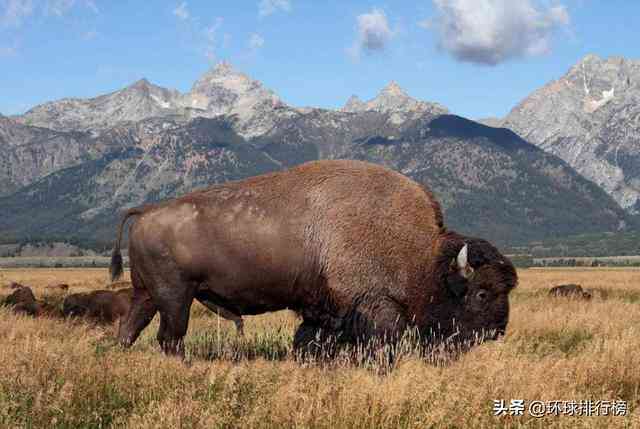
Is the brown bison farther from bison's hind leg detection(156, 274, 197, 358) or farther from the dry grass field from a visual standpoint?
the dry grass field

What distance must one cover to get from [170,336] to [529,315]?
889cm

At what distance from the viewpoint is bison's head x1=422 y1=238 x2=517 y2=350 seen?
8055 millimetres

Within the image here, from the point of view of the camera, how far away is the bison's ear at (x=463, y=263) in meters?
7.80

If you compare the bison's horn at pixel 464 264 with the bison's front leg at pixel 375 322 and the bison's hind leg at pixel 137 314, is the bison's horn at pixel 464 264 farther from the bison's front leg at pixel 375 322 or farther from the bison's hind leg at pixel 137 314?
the bison's hind leg at pixel 137 314

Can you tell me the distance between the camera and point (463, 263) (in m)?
7.89

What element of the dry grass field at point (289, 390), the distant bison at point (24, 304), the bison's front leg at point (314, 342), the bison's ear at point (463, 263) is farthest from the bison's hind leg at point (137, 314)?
the distant bison at point (24, 304)

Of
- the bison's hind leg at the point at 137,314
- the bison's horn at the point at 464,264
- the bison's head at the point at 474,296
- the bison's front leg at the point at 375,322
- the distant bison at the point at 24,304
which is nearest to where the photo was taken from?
the bison's front leg at the point at 375,322

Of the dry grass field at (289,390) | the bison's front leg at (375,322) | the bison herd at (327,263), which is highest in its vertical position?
the bison herd at (327,263)

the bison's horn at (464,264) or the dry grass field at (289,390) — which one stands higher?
the bison's horn at (464,264)

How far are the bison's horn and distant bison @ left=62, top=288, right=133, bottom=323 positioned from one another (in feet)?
34.2

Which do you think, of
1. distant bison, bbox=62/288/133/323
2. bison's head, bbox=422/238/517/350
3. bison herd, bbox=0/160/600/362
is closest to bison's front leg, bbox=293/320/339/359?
bison herd, bbox=0/160/600/362

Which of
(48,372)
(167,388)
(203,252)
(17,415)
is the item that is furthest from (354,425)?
(203,252)

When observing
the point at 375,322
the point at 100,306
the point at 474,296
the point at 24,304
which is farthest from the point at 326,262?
the point at 24,304

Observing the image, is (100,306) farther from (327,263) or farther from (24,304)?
(327,263)
